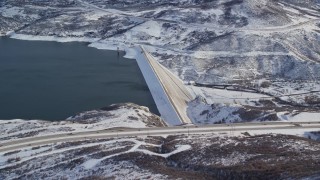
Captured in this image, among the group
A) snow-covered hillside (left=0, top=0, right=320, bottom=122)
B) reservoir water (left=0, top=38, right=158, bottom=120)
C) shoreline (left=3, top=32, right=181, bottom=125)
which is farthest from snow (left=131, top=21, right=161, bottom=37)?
reservoir water (left=0, top=38, right=158, bottom=120)

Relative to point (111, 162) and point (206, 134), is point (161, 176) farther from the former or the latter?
point (206, 134)

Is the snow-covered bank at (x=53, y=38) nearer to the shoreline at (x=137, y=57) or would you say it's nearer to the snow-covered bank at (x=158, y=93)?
the shoreline at (x=137, y=57)

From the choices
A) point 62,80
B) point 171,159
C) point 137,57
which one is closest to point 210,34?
point 137,57

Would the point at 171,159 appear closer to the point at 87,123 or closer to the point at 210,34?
the point at 87,123

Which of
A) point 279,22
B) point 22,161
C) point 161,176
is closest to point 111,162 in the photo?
point 161,176

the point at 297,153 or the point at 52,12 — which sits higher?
the point at 52,12

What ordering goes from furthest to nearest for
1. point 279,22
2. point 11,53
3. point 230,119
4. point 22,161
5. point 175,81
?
point 279,22
point 11,53
point 175,81
point 230,119
point 22,161

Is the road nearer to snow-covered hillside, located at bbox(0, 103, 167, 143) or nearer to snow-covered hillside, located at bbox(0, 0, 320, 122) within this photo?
snow-covered hillside, located at bbox(0, 103, 167, 143)
